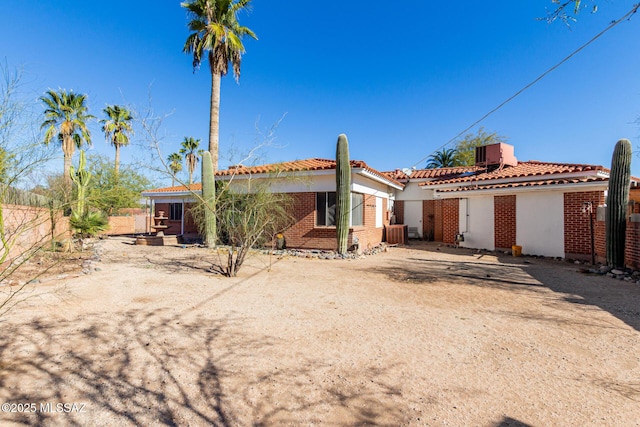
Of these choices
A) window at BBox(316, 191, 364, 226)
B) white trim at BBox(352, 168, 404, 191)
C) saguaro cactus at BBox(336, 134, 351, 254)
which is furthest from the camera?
window at BBox(316, 191, 364, 226)

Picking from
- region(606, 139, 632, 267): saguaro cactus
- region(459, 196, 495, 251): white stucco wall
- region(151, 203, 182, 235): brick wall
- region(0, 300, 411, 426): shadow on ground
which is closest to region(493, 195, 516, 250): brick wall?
region(459, 196, 495, 251): white stucco wall

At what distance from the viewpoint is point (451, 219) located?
47.9 feet

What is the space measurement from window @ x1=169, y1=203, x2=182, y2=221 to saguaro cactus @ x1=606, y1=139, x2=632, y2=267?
822 inches

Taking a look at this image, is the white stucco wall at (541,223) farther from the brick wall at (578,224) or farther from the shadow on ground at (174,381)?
the shadow on ground at (174,381)

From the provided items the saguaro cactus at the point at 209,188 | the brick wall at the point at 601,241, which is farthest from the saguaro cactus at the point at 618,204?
the saguaro cactus at the point at 209,188

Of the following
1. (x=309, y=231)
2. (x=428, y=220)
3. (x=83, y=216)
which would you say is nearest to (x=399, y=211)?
(x=428, y=220)

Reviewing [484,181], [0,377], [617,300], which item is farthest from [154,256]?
[484,181]

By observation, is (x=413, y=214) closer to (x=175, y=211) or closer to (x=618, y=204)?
(x=618, y=204)

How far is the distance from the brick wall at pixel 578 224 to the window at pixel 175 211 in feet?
66.5

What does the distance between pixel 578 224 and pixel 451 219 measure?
484 cm

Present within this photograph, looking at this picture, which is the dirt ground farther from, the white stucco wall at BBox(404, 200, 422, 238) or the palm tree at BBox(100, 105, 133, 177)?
the palm tree at BBox(100, 105, 133, 177)

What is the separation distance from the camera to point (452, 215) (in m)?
14.5

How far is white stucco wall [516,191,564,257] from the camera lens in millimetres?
11062

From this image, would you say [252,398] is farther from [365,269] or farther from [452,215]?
[452,215]
